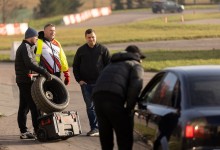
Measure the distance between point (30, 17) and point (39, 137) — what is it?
262ft

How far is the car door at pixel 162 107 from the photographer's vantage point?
7789mm

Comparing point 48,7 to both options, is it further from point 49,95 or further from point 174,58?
point 49,95

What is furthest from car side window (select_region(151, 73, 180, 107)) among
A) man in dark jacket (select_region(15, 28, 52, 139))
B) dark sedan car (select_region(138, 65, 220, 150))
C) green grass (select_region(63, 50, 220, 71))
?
green grass (select_region(63, 50, 220, 71))

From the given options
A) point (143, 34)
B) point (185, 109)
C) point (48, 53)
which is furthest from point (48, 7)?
point (185, 109)

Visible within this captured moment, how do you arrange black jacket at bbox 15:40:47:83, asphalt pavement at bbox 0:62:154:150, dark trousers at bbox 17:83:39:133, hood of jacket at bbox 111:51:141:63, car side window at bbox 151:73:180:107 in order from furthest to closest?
dark trousers at bbox 17:83:39:133
black jacket at bbox 15:40:47:83
asphalt pavement at bbox 0:62:154:150
hood of jacket at bbox 111:51:141:63
car side window at bbox 151:73:180:107

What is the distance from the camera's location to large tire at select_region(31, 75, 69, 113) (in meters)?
12.1

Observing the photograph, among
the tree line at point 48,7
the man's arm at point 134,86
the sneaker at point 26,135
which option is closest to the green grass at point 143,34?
the tree line at point 48,7

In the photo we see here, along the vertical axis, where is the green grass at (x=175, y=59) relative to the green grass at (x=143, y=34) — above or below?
above

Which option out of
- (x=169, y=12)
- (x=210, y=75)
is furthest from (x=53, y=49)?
(x=169, y=12)

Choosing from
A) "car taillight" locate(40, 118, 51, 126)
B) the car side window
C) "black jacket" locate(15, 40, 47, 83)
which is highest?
the car side window

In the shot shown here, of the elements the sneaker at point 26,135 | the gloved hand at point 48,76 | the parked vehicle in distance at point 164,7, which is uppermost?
the gloved hand at point 48,76

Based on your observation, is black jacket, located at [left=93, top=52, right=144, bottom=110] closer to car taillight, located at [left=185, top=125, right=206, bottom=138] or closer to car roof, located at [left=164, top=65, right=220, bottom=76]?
car roof, located at [left=164, top=65, right=220, bottom=76]

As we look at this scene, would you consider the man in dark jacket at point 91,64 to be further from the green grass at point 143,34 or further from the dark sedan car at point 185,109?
the green grass at point 143,34

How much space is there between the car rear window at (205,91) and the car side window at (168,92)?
0.59 ft
